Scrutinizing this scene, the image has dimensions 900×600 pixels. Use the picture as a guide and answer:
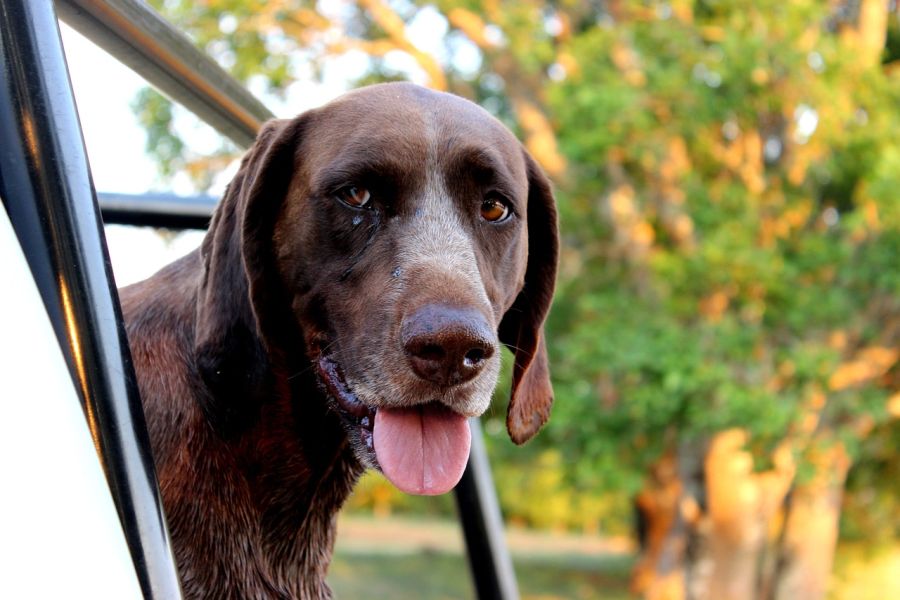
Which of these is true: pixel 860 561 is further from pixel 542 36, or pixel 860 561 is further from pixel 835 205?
pixel 542 36

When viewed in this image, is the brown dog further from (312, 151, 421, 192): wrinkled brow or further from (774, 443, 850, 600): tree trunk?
(774, 443, 850, 600): tree trunk

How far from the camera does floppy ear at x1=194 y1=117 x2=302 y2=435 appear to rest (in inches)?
93.6

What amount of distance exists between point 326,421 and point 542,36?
14909 mm

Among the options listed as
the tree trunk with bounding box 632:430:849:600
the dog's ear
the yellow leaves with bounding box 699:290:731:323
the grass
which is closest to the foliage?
the yellow leaves with bounding box 699:290:731:323

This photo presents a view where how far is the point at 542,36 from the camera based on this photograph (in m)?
16.8

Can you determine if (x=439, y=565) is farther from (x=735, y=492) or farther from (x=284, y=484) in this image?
(x=284, y=484)

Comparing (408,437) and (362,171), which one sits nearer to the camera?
(408,437)

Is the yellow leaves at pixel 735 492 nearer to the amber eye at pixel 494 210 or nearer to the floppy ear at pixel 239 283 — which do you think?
the amber eye at pixel 494 210

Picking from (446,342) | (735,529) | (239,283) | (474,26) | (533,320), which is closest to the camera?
(446,342)

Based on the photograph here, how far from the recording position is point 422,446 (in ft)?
7.69

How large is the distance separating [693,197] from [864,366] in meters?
3.46

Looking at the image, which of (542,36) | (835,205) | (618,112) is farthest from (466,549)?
(835,205)

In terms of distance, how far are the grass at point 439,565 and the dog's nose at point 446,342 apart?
1966cm

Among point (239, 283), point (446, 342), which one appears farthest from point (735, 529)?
point (446, 342)
